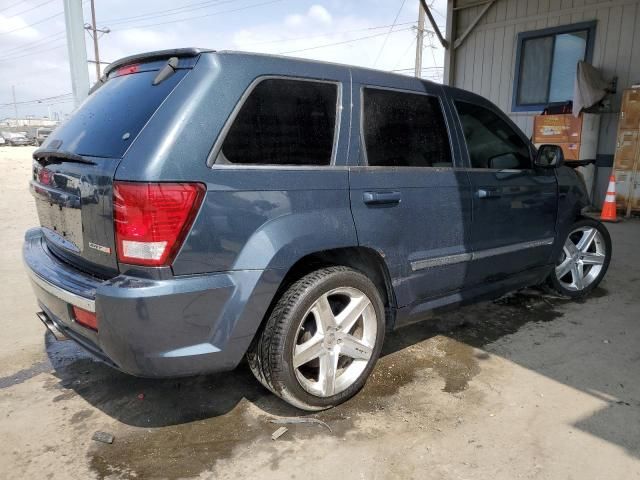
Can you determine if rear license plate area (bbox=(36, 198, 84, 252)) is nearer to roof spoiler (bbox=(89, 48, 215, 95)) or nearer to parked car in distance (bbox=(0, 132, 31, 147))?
roof spoiler (bbox=(89, 48, 215, 95))

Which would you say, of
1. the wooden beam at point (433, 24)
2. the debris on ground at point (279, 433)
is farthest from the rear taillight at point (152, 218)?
the wooden beam at point (433, 24)

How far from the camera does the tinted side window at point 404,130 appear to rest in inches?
109

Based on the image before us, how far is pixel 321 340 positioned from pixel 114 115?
5.05 feet

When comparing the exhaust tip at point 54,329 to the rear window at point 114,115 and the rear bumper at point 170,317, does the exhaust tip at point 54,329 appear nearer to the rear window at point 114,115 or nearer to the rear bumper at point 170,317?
the rear bumper at point 170,317

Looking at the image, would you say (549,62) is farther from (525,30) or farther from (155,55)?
(155,55)

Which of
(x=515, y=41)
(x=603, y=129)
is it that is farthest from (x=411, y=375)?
(x=515, y=41)

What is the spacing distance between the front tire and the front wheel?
2.33m

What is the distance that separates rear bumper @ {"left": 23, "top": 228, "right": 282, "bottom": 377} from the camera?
2.03 m

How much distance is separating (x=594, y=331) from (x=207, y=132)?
3284 millimetres

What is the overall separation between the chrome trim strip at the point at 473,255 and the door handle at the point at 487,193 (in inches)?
14.7

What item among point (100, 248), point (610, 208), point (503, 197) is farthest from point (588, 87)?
point (100, 248)

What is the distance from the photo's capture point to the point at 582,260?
14.7 ft

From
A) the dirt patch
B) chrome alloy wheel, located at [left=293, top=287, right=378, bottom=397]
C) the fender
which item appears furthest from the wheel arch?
the fender

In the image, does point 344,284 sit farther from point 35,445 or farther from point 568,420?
point 35,445
